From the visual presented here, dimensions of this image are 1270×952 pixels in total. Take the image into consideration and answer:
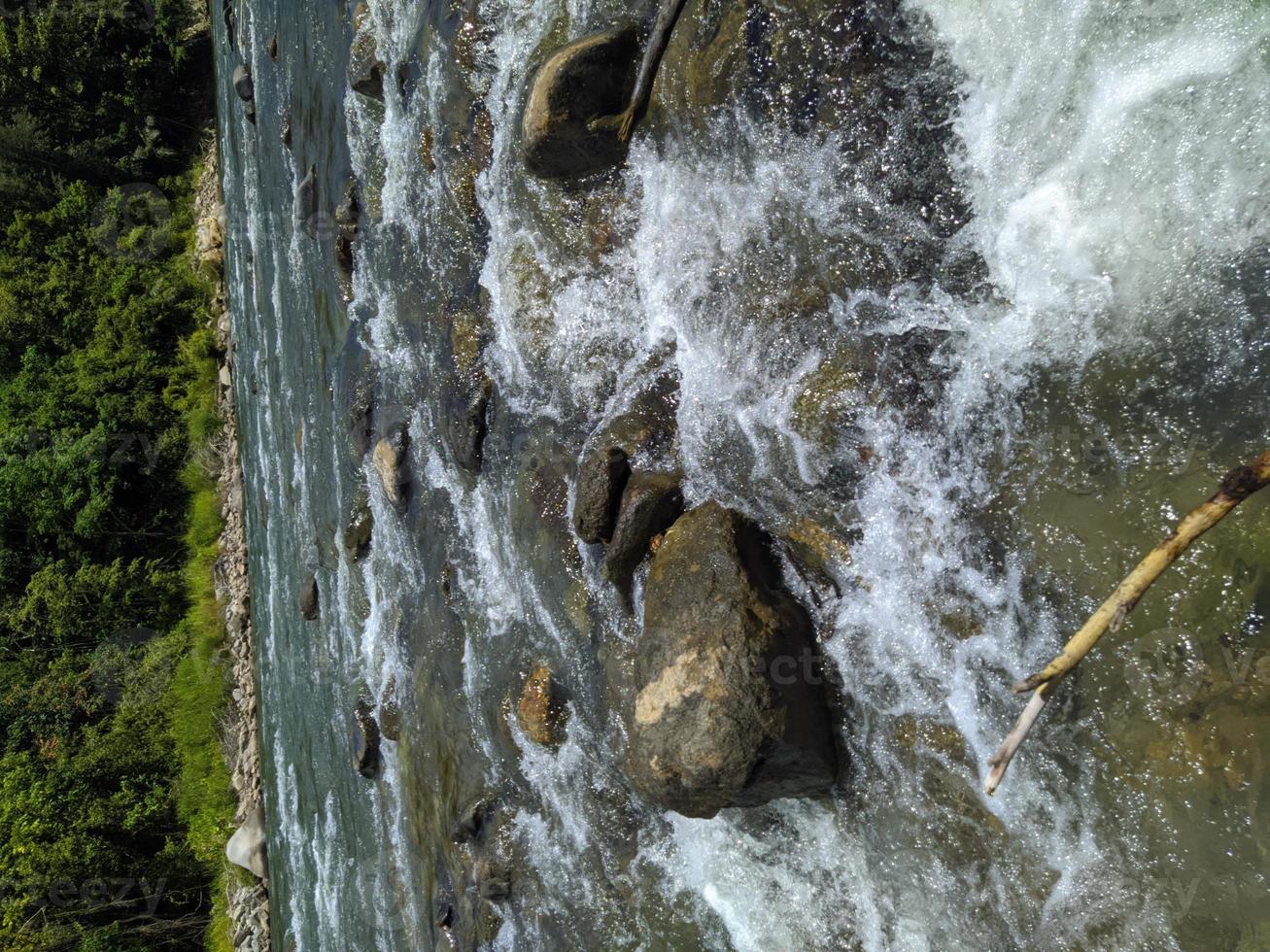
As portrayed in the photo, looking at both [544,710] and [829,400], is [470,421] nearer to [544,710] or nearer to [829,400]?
[544,710]

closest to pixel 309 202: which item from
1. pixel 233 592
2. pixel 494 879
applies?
pixel 233 592

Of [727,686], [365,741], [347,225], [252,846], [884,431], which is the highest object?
[347,225]

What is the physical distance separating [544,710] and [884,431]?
2199mm

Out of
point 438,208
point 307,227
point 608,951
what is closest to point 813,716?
point 608,951

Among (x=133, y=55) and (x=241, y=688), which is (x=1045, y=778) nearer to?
Answer: (x=241, y=688)

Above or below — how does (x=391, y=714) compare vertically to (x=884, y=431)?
below

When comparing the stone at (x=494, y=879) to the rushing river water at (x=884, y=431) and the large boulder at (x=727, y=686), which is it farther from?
the large boulder at (x=727, y=686)

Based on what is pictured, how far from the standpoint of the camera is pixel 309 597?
7160 millimetres

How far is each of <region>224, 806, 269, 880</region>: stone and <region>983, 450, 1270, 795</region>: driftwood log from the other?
8070 mm

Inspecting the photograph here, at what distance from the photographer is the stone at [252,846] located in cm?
866

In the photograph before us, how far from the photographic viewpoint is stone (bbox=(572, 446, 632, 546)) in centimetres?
387

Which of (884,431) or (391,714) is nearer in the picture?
(884,431)

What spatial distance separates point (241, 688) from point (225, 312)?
Result: 14.3 ft

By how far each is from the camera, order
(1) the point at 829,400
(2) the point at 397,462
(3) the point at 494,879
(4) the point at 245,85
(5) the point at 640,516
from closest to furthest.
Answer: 1. (1) the point at 829,400
2. (5) the point at 640,516
3. (3) the point at 494,879
4. (2) the point at 397,462
5. (4) the point at 245,85
